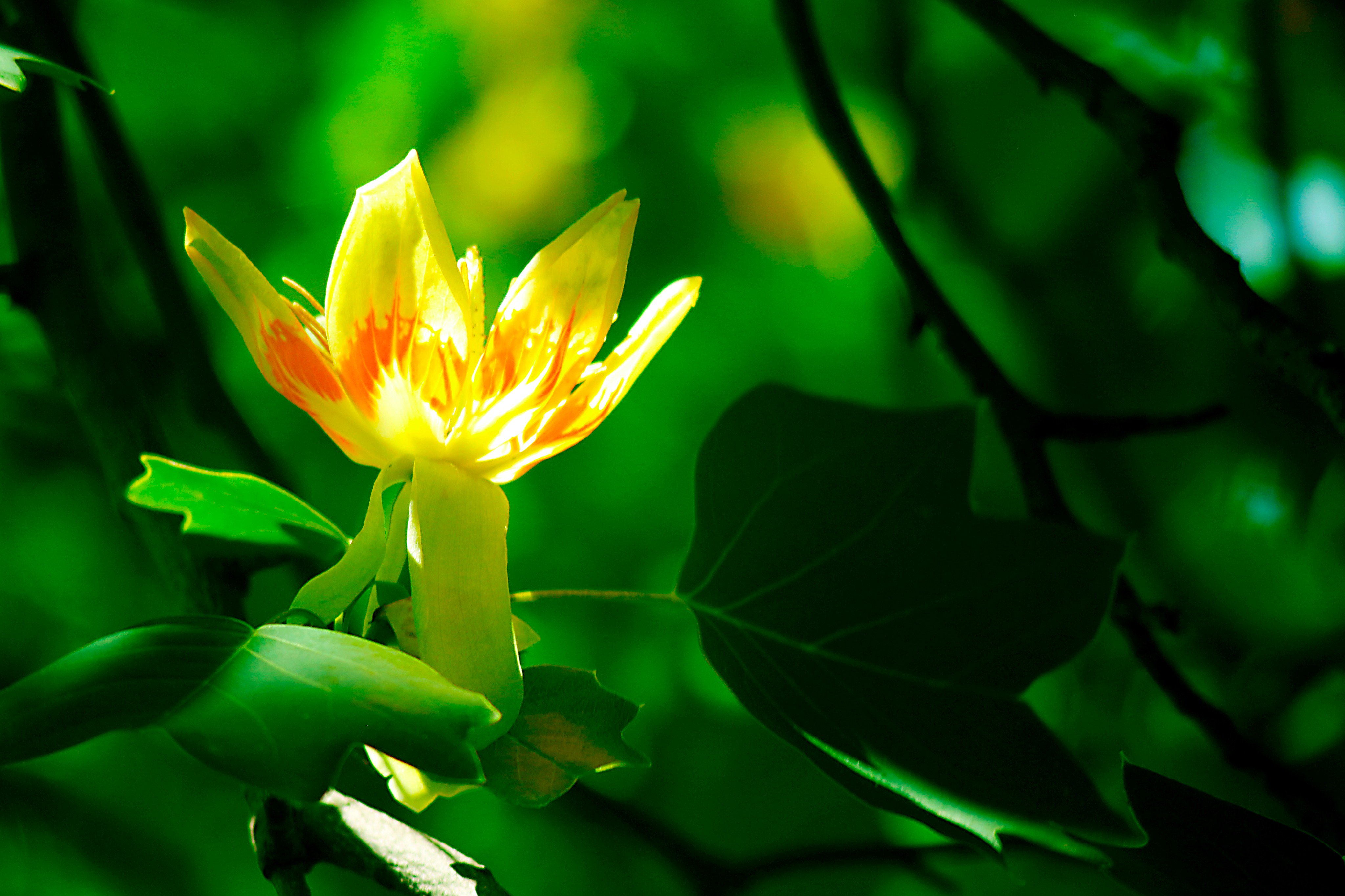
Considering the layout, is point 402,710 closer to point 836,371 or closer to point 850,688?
point 850,688

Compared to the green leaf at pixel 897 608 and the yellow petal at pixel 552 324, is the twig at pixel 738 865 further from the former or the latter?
the yellow petal at pixel 552 324

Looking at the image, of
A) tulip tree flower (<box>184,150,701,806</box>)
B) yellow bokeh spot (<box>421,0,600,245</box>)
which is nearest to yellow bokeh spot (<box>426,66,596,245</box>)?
yellow bokeh spot (<box>421,0,600,245</box>)

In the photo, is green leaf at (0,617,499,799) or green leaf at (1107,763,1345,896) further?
green leaf at (1107,763,1345,896)

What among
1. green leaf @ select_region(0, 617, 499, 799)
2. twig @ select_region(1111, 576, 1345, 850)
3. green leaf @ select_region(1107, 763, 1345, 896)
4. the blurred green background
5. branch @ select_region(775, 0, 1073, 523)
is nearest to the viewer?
green leaf @ select_region(0, 617, 499, 799)

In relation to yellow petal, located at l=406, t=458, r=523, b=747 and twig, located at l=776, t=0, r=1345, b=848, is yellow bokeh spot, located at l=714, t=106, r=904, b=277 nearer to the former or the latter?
twig, located at l=776, t=0, r=1345, b=848

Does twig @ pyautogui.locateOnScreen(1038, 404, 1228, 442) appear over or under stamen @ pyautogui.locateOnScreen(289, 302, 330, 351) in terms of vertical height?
over

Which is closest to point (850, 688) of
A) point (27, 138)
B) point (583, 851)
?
point (27, 138)

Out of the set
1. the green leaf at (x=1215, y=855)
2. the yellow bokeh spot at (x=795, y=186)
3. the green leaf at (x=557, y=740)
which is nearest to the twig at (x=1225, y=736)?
the green leaf at (x=1215, y=855)
